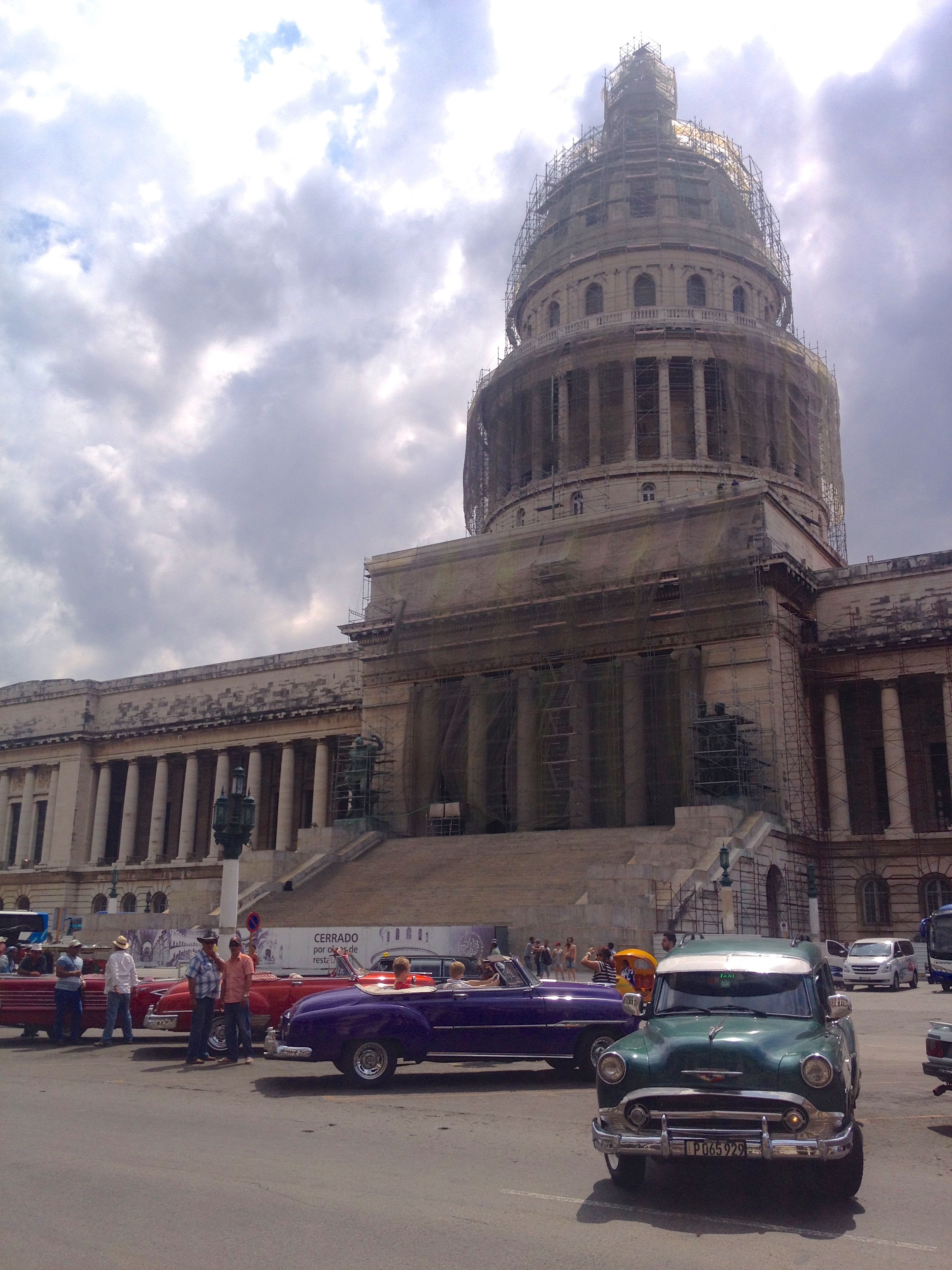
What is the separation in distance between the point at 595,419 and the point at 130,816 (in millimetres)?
35004

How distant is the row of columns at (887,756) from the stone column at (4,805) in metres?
49.8

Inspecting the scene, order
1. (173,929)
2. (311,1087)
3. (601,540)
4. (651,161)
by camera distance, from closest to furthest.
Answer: (311,1087) < (173,929) < (601,540) < (651,161)

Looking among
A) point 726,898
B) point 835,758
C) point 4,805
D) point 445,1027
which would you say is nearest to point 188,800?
point 4,805

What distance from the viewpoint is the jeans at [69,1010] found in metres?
19.5

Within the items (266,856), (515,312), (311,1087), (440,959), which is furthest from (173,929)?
(515,312)

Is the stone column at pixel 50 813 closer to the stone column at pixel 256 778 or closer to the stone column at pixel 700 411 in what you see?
the stone column at pixel 256 778

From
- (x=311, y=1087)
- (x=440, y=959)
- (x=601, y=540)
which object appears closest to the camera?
(x=311, y=1087)

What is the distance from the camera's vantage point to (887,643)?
1837 inches

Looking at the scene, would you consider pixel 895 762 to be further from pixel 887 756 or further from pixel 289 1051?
pixel 289 1051

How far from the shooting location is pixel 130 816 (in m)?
67.6

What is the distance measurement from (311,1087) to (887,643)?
123ft

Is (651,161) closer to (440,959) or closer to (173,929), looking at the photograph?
(173,929)

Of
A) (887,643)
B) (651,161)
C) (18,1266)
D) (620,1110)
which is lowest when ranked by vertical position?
(18,1266)

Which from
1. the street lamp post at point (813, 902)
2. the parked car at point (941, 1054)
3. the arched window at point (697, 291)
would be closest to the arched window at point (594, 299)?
the arched window at point (697, 291)
